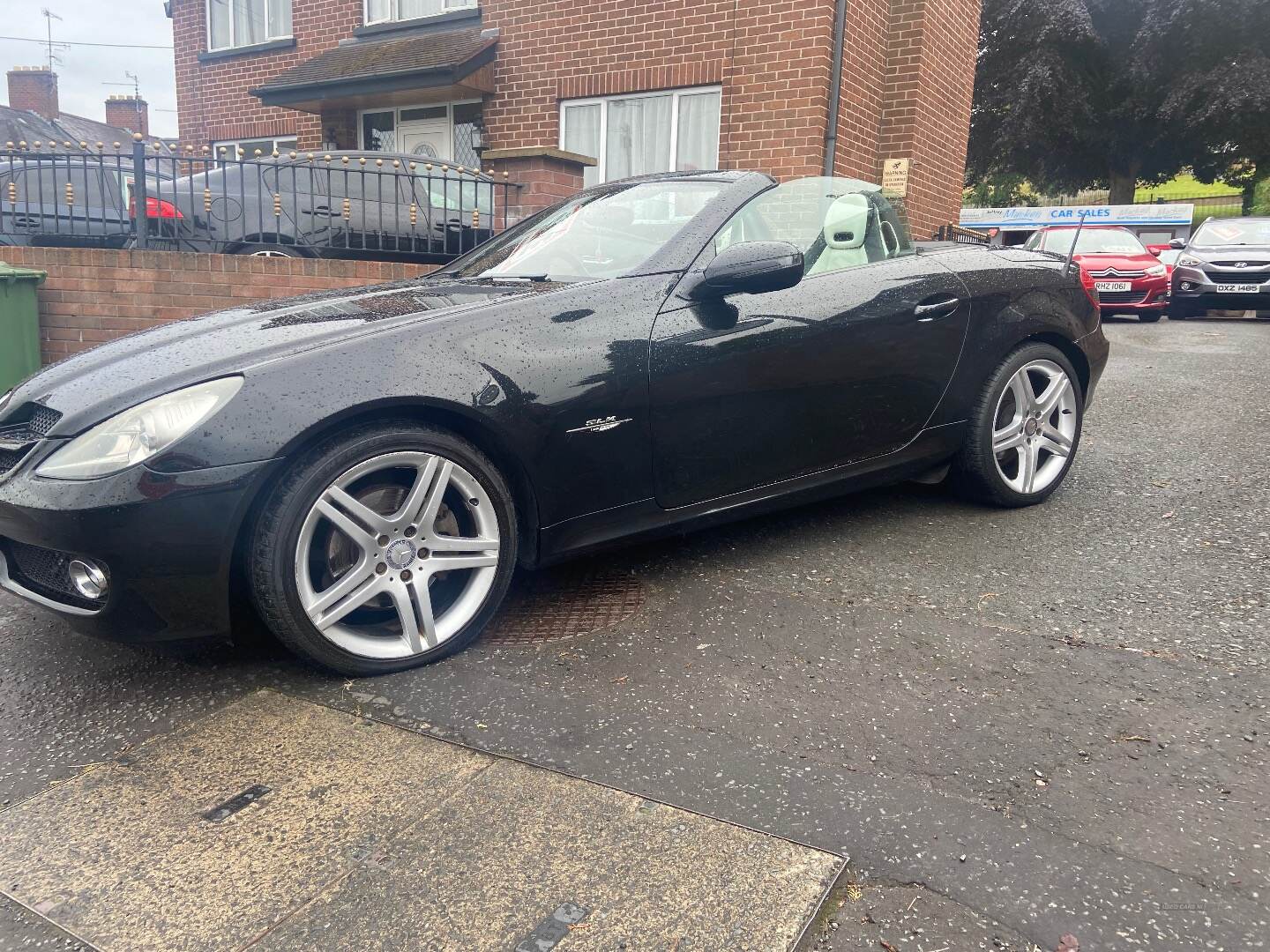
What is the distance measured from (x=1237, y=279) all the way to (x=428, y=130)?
1208 centimetres

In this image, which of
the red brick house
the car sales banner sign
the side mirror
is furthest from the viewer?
the car sales banner sign

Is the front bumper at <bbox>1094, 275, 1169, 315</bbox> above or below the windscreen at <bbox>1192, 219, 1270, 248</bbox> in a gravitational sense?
below

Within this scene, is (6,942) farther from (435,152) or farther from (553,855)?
(435,152)

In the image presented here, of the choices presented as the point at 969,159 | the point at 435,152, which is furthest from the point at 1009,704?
the point at 969,159

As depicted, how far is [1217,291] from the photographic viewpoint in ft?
48.6

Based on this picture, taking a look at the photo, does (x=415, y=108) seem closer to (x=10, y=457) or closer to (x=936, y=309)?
(x=936, y=309)

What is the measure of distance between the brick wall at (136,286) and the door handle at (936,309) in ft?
15.9

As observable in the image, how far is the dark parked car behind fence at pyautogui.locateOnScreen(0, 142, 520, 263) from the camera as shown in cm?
756

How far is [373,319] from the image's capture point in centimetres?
284

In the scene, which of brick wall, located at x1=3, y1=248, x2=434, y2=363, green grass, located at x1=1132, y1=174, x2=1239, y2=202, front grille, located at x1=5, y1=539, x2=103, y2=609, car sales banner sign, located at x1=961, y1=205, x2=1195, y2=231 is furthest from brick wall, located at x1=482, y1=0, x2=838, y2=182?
green grass, located at x1=1132, y1=174, x2=1239, y2=202

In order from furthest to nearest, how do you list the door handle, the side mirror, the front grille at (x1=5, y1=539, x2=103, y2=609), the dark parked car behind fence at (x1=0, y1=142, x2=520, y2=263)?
the dark parked car behind fence at (x1=0, y1=142, x2=520, y2=263) → the door handle → the side mirror → the front grille at (x1=5, y1=539, x2=103, y2=609)

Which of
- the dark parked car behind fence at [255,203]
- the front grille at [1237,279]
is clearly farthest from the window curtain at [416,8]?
the front grille at [1237,279]

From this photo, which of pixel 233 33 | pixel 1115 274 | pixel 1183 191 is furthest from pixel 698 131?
pixel 1183 191

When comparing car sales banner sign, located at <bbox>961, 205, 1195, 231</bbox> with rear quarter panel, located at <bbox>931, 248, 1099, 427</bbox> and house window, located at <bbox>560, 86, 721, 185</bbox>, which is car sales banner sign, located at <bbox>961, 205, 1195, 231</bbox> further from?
rear quarter panel, located at <bbox>931, 248, 1099, 427</bbox>
